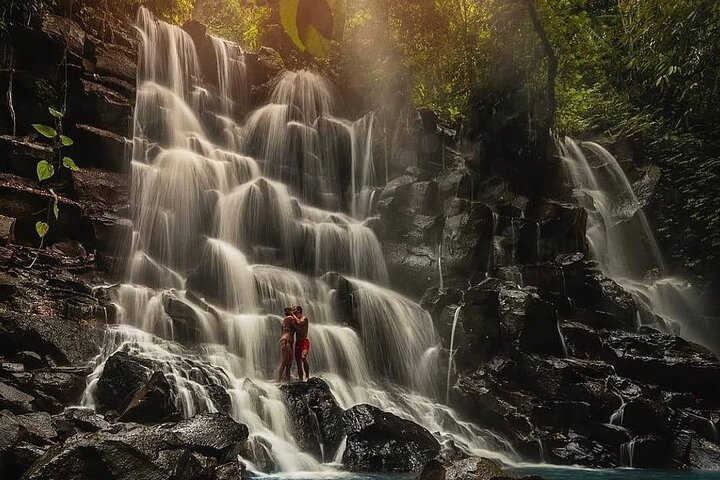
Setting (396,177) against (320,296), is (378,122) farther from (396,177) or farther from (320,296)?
(320,296)

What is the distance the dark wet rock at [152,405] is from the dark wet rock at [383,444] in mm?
2928

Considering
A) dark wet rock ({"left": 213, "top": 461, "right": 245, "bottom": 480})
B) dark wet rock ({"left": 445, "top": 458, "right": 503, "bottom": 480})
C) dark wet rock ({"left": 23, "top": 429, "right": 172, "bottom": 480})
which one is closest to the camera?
dark wet rock ({"left": 23, "top": 429, "right": 172, "bottom": 480})

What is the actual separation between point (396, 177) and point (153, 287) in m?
9.78

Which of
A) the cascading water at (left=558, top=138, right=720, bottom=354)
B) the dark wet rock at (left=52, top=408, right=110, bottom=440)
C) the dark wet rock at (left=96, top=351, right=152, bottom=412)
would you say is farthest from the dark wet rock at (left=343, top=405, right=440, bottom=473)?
the cascading water at (left=558, top=138, right=720, bottom=354)

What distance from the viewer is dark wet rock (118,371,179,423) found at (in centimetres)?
811

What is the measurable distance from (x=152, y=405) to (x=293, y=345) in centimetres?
345

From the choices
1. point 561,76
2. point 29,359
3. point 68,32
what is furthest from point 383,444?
point 561,76

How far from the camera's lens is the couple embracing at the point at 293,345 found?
10.9 m

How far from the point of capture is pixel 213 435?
7.59m

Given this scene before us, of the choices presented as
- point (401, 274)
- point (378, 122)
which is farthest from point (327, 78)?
point (401, 274)

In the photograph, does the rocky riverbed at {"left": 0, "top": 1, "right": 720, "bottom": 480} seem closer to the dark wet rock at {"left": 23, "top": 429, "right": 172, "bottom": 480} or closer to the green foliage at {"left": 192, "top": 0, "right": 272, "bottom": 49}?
the dark wet rock at {"left": 23, "top": 429, "right": 172, "bottom": 480}

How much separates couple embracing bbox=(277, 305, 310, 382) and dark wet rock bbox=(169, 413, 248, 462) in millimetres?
2929

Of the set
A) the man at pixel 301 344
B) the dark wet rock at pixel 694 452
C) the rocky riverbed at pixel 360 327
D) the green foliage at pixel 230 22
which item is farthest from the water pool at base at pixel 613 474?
the green foliage at pixel 230 22

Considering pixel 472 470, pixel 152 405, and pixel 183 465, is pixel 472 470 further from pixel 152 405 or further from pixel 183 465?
pixel 152 405
